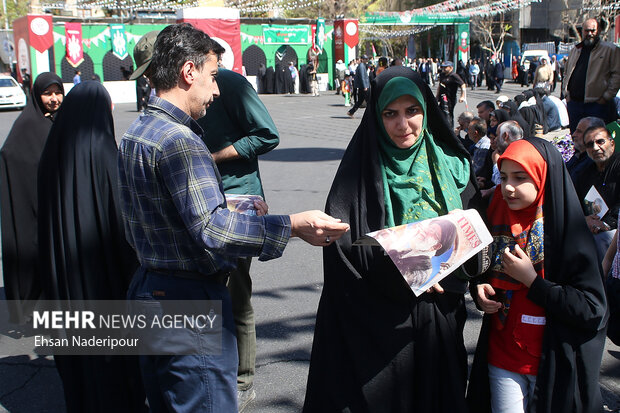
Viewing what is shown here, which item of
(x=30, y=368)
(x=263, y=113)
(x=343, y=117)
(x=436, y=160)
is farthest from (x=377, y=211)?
(x=343, y=117)

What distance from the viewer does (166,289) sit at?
208 centimetres

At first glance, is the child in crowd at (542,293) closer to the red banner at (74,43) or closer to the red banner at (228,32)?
the red banner at (228,32)

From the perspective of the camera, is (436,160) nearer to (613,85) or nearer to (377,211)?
(377,211)

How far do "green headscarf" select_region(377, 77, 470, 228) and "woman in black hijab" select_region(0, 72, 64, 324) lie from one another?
2830 mm

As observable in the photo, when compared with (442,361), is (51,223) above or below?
above

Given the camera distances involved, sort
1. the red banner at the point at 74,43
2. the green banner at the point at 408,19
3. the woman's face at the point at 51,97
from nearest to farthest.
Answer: the woman's face at the point at 51,97 < the red banner at the point at 74,43 < the green banner at the point at 408,19

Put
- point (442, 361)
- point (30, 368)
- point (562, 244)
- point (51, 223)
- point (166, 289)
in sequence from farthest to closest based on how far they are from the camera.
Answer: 1. point (30, 368)
2. point (51, 223)
3. point (442, 361)
4. point (562, 244)
5. point (166, 289)

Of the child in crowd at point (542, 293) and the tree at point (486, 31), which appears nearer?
the child in crowd at point (542, 293)

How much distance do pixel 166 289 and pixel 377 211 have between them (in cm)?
83

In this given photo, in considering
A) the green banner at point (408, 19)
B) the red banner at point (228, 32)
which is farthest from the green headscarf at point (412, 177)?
the green banner at point (408, 19)

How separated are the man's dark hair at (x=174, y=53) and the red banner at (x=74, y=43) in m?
29.8

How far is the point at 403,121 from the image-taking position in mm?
2418

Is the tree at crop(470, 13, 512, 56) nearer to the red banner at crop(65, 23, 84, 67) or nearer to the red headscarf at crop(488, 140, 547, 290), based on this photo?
the red banner at crop(65, 23, 84, 67)

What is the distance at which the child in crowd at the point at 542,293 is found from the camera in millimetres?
2258
